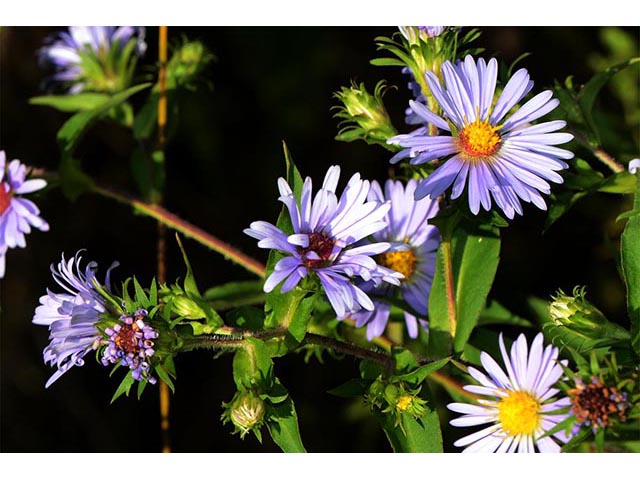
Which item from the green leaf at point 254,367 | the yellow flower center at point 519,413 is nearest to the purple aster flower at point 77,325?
the green leaf at point 254,367

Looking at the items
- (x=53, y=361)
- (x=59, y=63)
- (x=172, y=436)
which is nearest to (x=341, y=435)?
(x=172, y=436)

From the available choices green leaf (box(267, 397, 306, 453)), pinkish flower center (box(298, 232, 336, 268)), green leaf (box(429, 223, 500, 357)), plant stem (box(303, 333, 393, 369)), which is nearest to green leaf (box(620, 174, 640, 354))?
A: green leaf (box(429, 223, 500, 357))

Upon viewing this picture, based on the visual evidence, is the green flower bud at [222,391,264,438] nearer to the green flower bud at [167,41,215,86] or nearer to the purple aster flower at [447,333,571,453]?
the purple aster flower at [447,333,571,453]

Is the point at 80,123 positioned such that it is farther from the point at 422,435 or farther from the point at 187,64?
the point at 422,435

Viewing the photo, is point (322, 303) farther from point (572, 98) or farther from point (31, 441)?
point (31, 441)

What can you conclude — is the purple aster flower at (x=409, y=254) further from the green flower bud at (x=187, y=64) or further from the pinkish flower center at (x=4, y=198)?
the pinkish flower center at (x=4, y=198)

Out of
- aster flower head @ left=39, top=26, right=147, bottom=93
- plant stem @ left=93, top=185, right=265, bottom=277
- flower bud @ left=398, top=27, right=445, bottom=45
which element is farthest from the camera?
aster flower head @ left=39, top=26, right=147, bottom=93

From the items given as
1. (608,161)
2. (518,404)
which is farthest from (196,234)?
(608,161)
